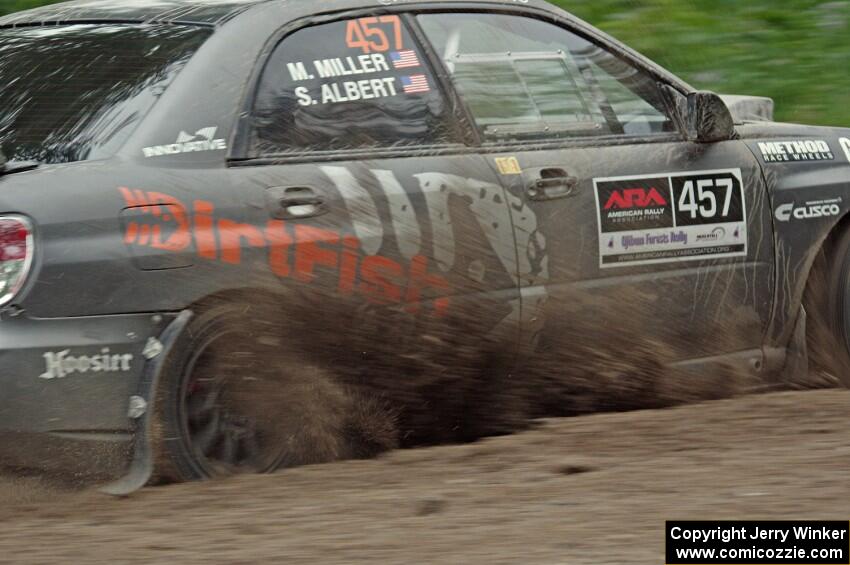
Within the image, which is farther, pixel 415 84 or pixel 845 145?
pixel 845 145

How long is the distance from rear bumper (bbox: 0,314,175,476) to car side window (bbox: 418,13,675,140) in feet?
5.36

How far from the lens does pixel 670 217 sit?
561cm

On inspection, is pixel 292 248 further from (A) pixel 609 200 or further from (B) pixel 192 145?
(A) pixel 609 200

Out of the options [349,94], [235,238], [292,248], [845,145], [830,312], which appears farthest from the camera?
[845,145]

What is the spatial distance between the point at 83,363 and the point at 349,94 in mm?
1360

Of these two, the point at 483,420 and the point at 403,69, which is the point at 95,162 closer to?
the point at 403,69

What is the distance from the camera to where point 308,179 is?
4.78m

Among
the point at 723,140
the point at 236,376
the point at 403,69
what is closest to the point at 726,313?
the point at 723,140

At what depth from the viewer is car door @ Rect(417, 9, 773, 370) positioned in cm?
533

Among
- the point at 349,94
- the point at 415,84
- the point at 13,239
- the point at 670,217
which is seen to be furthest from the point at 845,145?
the point at 13,239

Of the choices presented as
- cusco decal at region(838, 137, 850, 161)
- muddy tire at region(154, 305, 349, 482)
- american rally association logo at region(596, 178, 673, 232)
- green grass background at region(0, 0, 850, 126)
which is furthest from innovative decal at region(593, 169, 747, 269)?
green grass background at region(0, 0, 850, 126)

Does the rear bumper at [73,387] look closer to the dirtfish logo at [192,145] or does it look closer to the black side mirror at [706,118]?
the dirtfish logo at [192,145]

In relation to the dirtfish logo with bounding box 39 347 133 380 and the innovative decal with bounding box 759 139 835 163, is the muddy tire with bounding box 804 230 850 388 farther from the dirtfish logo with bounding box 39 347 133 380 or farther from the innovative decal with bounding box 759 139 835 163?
the dirtfish logo with bounding box 39 347 133 380

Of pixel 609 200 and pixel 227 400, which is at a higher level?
pixel 609 200
